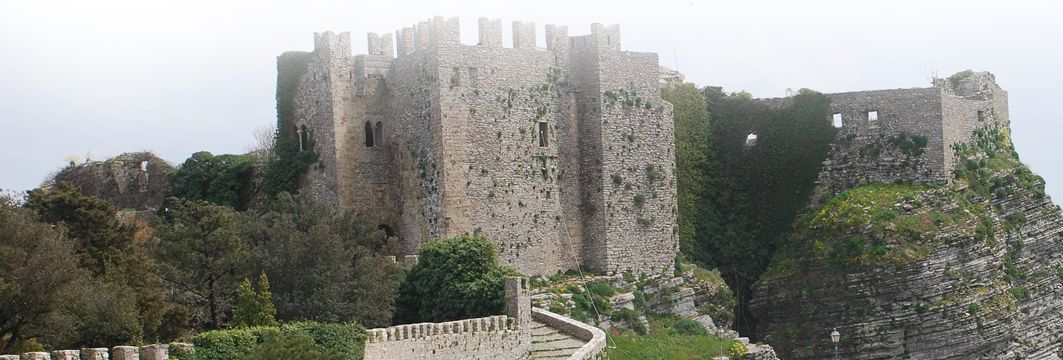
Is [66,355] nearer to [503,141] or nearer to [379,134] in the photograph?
[503,141]

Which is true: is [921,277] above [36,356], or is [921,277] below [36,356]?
below

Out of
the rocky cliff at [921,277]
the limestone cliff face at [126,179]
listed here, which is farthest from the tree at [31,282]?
the rocky cliff at [921,277]

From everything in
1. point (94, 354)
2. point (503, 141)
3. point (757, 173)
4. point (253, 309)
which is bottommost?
point (94, 354)

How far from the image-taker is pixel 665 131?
58.9 m

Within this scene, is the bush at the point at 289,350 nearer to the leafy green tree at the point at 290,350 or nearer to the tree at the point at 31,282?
the leafy green tree at the point at 290,350

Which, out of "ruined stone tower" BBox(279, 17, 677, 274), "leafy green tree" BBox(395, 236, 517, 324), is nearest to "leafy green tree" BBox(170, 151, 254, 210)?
"ruined stone tower" BBox(279, 17, 677, 274)

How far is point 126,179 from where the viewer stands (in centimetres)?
6525

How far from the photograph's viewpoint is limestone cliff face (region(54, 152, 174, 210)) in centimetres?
6469

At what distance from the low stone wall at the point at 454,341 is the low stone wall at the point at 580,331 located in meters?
1.74

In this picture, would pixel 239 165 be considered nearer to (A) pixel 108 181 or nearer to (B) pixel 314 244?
(A) pixel 108 181

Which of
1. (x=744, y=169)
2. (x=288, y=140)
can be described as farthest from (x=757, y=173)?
(x=288, y=140)

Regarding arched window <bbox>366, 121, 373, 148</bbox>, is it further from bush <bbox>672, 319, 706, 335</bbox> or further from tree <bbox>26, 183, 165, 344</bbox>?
bush <bbox>672, 319, 706, 335</bbox>

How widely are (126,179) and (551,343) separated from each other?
20298mm

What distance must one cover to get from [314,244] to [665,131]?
13605 mm
